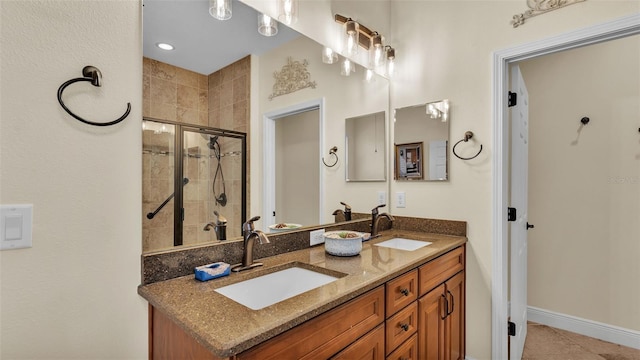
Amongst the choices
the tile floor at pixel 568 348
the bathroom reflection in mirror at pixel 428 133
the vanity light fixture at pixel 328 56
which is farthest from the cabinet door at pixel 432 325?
the vanity light fixture at pixel 328 56

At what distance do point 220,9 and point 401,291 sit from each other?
4.77 feet

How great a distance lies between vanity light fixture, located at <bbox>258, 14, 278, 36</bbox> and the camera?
144 cm

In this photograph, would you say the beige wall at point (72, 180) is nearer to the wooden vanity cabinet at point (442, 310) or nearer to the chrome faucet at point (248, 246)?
the chrome faucet at point (248, 246)

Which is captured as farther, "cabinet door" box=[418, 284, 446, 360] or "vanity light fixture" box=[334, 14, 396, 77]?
"vanity light fixture" box=[334, 14, 396, 77]

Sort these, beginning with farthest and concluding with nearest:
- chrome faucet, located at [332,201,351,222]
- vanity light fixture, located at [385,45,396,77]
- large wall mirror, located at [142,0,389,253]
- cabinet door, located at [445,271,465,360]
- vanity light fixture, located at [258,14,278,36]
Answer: vanity light fixture, located at [385,45,396,77] < chrome faucet, located at [332,201,351,222] < cabinet door, located at [445,271,465,360] < vanity light fixture, located at [258,14,278,36] < large wall mirror, located at [142,0,389,253]

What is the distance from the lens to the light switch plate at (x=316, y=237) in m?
1.69

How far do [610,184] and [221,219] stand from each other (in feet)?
9.66

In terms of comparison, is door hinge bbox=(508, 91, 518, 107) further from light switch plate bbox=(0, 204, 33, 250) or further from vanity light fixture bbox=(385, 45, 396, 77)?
light switch plate bbox=(0, 204, 33, 250)

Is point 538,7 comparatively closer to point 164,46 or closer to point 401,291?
point 401,291

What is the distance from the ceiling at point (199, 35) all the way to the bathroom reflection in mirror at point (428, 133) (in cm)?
116

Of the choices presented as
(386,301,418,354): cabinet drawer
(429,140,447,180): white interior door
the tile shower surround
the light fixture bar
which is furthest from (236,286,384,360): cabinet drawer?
the light fixture bar

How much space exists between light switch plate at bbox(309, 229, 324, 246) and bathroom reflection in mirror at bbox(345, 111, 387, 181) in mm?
518

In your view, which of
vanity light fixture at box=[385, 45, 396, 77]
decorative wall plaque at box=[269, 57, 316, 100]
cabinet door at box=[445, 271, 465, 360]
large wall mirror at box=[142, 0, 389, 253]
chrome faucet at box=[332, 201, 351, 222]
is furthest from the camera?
vanity light fixture at box=[385, 45, 396, 77]

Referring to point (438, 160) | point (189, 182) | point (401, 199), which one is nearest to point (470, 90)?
point (438, 160)
